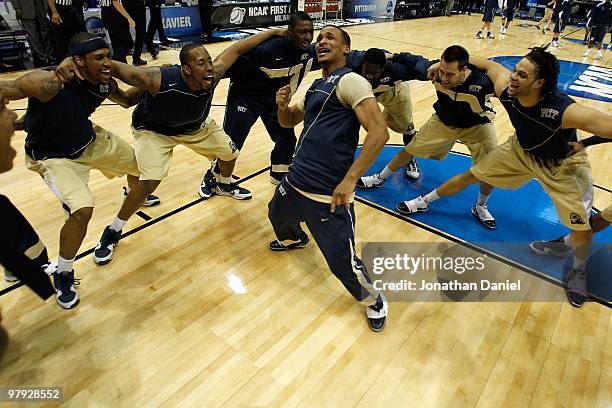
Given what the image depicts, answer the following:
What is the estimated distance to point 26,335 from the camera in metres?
2.53

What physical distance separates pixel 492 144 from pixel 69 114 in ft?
11.3

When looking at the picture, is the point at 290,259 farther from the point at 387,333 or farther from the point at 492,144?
the point at 492,144

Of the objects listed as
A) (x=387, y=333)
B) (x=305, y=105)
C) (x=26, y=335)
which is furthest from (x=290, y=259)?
(x=26, y=335)

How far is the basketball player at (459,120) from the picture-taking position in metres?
3.26

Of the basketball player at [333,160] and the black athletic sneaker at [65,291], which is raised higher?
the basketball player at [333,160]

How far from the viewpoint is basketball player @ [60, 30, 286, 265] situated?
2.98 meters

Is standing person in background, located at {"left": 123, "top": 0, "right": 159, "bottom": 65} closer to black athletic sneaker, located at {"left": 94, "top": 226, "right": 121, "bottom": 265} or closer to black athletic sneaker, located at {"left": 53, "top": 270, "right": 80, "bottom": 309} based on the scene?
black athletic sneaker, located at {"left": 94, "top": 226, "right": 121, "bottom": 265}

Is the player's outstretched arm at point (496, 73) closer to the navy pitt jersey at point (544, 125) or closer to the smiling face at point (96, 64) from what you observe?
the navy pitt jersey at point (544, 125)

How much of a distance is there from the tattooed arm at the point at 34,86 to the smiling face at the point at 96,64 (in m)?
0.18

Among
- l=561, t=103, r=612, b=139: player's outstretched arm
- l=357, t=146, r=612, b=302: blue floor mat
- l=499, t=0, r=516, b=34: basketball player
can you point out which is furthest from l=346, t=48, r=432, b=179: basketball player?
l=499, t=0, r=516, b=34: basketball player

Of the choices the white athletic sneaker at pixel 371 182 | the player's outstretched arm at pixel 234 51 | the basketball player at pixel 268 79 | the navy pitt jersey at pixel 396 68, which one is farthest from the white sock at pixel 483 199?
the player's outstretched arm at pixel 234 51

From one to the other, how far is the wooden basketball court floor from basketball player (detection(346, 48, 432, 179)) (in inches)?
53.2

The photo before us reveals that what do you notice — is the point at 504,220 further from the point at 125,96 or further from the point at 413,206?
the point at 125,96

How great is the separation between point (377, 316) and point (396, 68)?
2.40 m
